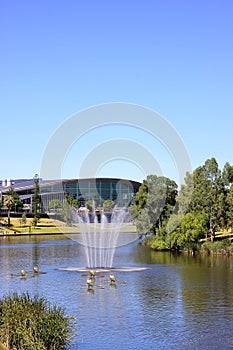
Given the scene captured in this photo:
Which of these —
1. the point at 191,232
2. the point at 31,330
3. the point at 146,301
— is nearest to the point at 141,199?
the point at 191,232

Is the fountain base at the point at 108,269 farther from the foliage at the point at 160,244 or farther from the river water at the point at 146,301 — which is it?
the foliage at the point at 160,244

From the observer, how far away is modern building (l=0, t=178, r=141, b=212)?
168 m

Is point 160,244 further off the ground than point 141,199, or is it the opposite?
point 141,199

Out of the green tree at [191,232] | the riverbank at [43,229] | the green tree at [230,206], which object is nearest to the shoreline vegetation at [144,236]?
the riverbank at [43,229]

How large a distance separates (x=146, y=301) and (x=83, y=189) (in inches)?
5724

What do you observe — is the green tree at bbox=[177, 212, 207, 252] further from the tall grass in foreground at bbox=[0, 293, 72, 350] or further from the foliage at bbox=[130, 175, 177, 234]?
the tall grass in foreground at bbox=[0, 293, 72, 350]

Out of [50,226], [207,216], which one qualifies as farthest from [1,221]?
[207,216]

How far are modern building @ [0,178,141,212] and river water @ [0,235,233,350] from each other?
115491 millimetres

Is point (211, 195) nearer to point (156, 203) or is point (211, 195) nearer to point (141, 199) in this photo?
point (156, 203)

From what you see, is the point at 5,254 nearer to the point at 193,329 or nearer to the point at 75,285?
the point at 75,285

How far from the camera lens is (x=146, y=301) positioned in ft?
105

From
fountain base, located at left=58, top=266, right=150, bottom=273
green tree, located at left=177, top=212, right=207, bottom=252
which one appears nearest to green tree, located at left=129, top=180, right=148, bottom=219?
green tree, located at left=177, top=212, right=207, bottom=252

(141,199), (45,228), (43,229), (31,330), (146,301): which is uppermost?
(141,199)

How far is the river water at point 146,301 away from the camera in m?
23.8
